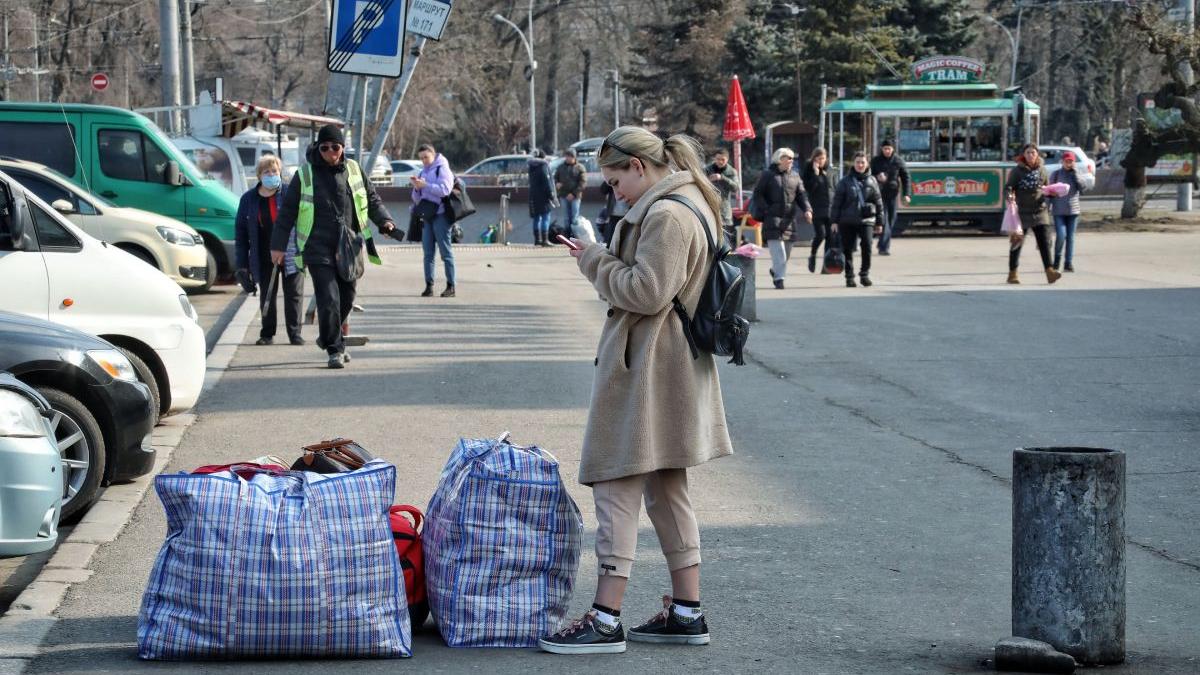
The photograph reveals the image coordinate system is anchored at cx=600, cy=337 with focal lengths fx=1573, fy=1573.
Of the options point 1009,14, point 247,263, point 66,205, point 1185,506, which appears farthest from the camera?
point 1009,14

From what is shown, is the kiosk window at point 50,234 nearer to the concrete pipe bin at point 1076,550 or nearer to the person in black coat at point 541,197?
the concrete pipe bin at point 1076,550

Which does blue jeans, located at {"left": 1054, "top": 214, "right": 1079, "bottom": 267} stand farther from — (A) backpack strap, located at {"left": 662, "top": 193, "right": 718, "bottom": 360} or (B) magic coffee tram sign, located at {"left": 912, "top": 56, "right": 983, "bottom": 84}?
(A) backpack strap, located at {"left": 662, "top": 193, "right": 718, "bottom": 360}

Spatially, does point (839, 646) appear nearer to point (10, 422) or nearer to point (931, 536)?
point (931, 536)

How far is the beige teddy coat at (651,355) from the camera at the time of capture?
15.8 feet

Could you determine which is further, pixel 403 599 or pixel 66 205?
pixel 66 205

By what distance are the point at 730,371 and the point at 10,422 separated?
284 inches

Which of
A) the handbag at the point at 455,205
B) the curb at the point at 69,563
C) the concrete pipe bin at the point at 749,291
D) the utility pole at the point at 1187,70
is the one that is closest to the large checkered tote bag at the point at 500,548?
the curb at the point at 69,563

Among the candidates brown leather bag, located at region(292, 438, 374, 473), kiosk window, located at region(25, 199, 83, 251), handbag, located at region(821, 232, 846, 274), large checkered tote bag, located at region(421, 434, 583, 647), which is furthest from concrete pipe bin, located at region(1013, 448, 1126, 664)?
handbag, located at region(821, 232, 846, 274)

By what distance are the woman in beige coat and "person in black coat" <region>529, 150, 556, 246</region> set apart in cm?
2319

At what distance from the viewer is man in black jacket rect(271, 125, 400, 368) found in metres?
11.2

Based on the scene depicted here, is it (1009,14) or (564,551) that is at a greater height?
(1009,14)

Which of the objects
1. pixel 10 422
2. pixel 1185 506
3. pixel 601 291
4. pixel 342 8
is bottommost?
pixel 1185 506

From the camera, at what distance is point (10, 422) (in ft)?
18.0

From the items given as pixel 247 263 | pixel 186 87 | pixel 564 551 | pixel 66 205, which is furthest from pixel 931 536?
pixel 186 87
